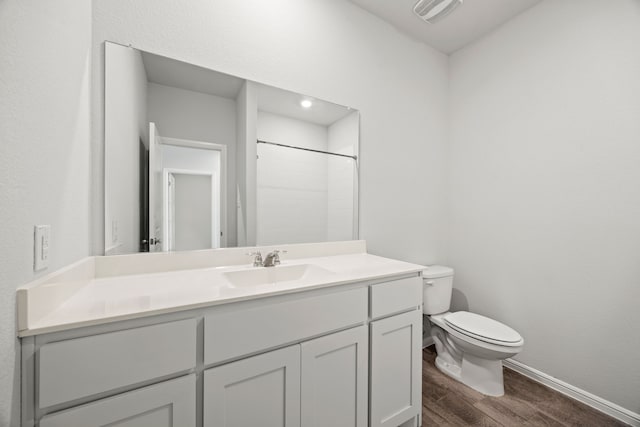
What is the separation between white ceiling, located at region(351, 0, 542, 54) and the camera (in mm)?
1780

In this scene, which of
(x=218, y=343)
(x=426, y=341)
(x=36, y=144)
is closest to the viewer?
(x=36, y=144)

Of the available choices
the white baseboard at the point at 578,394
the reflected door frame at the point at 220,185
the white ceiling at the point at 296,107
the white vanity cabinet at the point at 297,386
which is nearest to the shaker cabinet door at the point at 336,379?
the white vanity cabinet at the point at 297,386

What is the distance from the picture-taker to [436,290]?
77.9 inches

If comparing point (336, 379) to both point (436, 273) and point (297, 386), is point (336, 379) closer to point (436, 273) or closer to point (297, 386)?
point (297, 386)

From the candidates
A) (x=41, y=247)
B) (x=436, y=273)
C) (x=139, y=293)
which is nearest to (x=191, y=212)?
(x=139, y=293)

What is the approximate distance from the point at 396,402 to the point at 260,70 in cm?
192

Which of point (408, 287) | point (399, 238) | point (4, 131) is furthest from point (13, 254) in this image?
point (399, 238)

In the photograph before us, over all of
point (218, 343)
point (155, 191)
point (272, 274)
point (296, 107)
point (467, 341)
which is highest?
point (296, 107)

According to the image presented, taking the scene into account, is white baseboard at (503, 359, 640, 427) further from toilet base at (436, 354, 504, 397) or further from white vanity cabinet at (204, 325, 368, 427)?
white vanity cabinet at (204, 325, 368, 427)

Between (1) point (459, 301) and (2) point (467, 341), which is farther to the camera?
(1) point (459, 301)

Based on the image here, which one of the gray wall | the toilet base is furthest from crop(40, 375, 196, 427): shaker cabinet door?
the gray wall

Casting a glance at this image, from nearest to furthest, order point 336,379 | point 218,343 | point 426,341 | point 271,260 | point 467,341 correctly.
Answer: point 218,343, point 336,379, point 271,260, point 467,341, point 426,341

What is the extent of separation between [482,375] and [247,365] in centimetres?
163

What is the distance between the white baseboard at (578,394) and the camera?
1381 mm
